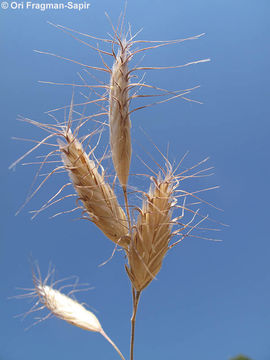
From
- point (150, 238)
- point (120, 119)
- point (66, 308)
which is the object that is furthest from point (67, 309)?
point (120, 119)

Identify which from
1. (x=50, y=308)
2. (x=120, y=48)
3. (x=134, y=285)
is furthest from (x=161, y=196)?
(x=50, y=308)

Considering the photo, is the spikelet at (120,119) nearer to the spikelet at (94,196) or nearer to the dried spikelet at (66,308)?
the spikelet at (94,196)

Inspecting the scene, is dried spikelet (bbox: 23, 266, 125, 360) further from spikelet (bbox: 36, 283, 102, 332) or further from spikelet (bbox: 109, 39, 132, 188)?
spikelet (bbox: 109, 39, 132, 188)

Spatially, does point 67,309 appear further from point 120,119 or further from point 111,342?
point 120,119

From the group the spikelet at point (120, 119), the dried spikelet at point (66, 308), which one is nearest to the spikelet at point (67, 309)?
the dried spikelet at point (66, 308)

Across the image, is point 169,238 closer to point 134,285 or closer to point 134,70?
point 134,285

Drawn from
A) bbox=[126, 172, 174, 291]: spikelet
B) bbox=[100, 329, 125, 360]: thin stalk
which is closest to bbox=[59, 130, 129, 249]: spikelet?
Result: bbox=[126, 172, 174, 291]: spikelet

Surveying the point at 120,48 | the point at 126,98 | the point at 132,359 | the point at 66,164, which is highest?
the point at 120,48
